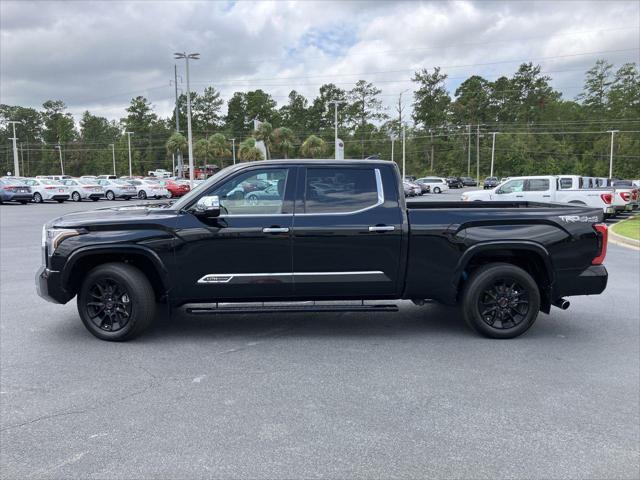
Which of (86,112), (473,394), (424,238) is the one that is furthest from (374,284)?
(86,112)

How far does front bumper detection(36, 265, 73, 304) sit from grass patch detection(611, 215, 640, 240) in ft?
44.7

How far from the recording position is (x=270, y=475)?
3.04 meters

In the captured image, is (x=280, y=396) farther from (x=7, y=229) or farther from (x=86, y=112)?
(x=86, y=112)

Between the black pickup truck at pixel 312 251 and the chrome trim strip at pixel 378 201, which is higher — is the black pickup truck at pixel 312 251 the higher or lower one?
the lower one

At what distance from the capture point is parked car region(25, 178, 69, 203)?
32406mm

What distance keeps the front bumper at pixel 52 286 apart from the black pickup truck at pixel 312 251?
0.01 m

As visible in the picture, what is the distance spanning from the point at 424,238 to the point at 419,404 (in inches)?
76.5

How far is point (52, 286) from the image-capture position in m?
5.39

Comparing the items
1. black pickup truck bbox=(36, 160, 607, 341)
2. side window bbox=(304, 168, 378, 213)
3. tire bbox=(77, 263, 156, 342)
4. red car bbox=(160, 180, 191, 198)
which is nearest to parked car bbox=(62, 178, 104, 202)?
red car bbox=(160, 180, 191, 198)

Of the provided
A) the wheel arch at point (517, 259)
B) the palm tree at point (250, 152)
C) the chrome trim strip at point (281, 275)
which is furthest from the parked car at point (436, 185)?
the chrome trim strip at point (281, 275)

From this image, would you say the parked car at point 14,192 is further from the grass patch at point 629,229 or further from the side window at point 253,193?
the grass patch at point 629,229

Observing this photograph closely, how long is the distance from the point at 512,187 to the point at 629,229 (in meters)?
6.46

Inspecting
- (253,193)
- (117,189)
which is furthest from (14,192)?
(253,193)

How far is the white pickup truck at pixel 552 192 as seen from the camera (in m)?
19.6
